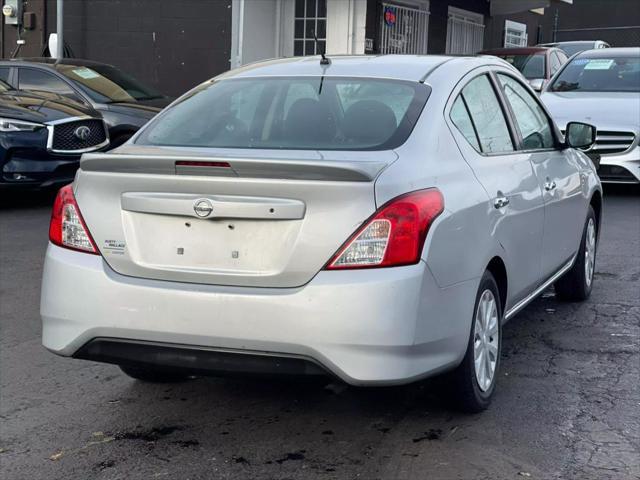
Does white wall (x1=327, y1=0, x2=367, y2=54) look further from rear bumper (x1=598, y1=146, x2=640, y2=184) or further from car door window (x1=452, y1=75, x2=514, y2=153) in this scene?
car door window (x1=452, y1=75, x2=514, y2=153)

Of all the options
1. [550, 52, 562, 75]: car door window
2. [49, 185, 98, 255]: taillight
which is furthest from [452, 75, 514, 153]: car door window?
[550, 52, 562, 75]: car door window

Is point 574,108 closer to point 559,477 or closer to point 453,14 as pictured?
point 559,477

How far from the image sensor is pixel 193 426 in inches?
169

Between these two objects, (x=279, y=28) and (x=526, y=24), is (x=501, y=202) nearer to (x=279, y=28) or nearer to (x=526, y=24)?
(x=279, y=28)

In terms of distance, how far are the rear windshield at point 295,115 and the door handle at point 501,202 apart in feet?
1.82

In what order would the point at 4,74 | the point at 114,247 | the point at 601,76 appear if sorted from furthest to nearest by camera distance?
the point at 601,76 → the point at 4,74 → the point at 114,247

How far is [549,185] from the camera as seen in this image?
5363mm

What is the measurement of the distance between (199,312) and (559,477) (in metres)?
1.50

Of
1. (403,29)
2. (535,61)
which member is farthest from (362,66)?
(403,29)

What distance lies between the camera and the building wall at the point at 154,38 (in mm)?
17922

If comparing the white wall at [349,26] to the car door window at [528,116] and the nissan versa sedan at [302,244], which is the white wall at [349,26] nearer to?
the car door window at [528,116]

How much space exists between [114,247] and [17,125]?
6.78 meters

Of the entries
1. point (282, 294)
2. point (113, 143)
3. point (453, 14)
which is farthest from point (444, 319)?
point (453, 14)

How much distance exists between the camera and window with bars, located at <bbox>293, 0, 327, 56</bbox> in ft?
59.5
